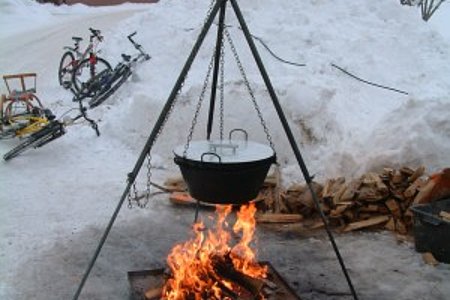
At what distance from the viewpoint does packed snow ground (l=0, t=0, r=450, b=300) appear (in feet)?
18.9

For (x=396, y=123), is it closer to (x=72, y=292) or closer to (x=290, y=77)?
(x=290, y=77)

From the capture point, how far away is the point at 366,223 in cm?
682

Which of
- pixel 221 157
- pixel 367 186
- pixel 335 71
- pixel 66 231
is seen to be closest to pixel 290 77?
pixel 335 71

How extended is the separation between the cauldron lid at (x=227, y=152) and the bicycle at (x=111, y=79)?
8444 mm

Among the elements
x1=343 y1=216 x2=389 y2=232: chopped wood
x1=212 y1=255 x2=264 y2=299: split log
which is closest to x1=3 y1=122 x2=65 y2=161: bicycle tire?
x1=343 y1=216 x2=389 y2=232: chopped wood

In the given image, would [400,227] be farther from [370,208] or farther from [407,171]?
[407,171]

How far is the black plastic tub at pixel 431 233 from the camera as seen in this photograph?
228 inches

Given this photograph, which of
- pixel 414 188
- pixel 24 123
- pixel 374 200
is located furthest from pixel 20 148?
pixel 414 188

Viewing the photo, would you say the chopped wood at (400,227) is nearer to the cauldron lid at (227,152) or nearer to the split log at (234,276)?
the split log at (234,276)

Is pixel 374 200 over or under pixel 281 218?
over

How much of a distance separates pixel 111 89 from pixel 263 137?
5017mm

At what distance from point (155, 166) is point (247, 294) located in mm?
4847

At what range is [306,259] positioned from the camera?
19.9ft

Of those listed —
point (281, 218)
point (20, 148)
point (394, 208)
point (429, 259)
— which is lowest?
point (20, 148)
